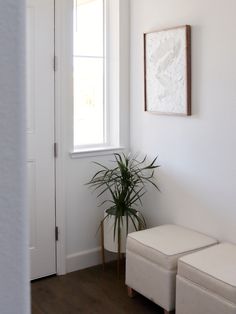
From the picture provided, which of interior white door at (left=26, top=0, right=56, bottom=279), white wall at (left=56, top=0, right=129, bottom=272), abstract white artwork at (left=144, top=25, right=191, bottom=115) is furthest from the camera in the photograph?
white wall at (left=56, top=0, right=129, bottom=272)

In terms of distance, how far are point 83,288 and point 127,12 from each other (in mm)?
2191

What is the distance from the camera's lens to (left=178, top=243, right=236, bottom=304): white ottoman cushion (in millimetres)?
2279

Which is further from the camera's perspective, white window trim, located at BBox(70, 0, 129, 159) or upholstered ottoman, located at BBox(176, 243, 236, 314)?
white window trim, located at BBox(70, 0, 129, 159)

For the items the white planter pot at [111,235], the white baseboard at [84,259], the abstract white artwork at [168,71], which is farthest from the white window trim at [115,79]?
the white baseboard at [84,259]

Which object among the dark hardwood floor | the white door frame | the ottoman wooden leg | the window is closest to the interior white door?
the white door frame

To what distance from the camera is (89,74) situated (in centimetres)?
358

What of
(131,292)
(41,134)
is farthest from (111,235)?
(41,134)

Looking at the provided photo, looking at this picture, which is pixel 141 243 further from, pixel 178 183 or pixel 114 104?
pixel 114 104

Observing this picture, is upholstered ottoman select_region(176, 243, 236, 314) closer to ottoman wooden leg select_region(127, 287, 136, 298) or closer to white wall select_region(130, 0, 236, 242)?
white wall select_region(130, 0, 236, 242)

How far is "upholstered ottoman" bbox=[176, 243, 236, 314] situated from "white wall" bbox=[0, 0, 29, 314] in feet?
6.72

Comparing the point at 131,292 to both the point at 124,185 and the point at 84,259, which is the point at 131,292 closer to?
the point at 84,259

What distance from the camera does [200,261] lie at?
8.23 feet

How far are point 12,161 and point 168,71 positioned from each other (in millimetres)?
2893

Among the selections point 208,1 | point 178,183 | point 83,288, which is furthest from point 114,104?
point 83,288
